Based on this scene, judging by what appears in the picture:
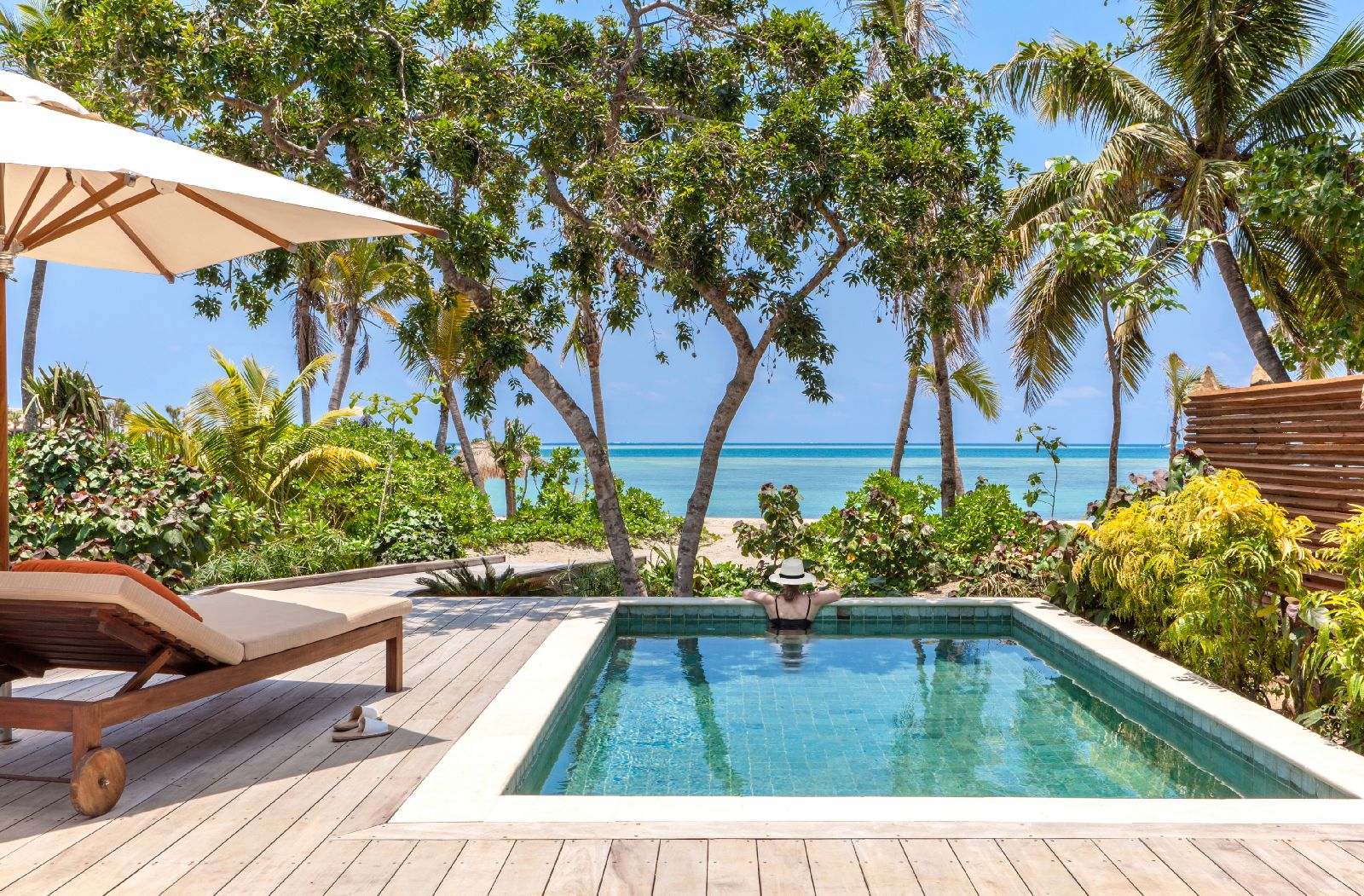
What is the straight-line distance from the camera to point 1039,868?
110 inches

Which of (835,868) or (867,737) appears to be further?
(867,737)

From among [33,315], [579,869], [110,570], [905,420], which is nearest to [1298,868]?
[579,869]

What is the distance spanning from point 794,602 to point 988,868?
4801 mm

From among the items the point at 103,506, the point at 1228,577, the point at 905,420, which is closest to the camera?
the point at 1228,577

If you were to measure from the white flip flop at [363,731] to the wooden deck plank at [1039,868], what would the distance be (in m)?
2.47

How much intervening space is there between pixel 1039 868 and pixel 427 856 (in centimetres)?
176

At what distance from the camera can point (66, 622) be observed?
10.9 feet

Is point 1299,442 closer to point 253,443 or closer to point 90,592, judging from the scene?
point 90,592

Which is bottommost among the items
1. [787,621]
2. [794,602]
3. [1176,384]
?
[787,621]

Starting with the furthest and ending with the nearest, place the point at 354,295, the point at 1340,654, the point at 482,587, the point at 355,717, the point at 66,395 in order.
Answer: the point at 354,295, the point at 66,395, the point at 482,587, the point at 355,717, the point at 1340,654

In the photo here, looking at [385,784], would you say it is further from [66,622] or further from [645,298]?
[645,298]

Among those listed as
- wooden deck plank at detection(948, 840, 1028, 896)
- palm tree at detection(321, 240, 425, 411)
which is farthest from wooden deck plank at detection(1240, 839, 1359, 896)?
palm tree at detection(321, 240, 425, 411)

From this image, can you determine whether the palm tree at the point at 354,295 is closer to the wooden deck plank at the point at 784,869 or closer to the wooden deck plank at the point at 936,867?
the wooden deck plank at the point at 784,869

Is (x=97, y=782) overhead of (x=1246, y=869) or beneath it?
overhead
